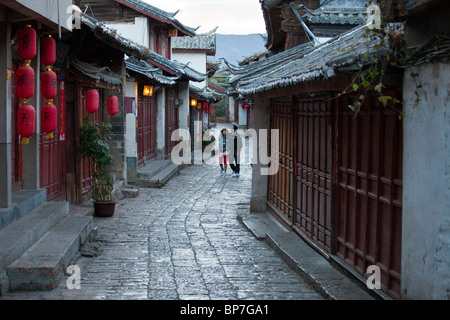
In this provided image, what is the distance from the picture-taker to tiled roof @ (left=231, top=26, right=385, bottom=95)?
581cm

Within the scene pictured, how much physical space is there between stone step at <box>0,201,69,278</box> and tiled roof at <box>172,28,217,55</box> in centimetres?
3364

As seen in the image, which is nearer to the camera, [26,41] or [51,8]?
[26,41]

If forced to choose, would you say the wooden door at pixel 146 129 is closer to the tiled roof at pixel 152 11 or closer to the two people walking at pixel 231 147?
the two people walking at pixel 231 147

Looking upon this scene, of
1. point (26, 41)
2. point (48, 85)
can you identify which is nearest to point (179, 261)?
point (48, 85)

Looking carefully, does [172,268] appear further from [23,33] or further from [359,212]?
[23,33]

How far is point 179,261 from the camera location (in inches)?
369

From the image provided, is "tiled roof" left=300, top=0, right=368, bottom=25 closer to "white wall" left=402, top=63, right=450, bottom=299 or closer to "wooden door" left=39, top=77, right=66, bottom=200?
"wooden door" left=39, top=77, right=66, bottom=200

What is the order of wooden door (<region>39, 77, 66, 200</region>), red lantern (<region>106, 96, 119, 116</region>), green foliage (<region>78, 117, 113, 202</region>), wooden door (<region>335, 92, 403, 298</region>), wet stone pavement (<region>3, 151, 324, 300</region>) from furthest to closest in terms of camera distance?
red lantern (<region>106, 96, 119, 116</region>) < green foliage (<region>78, 117, 113, 202</region>) < wooden door (<region>39, 77, 66, 200</region>) < wet stone pavement (<region>3, 151, 324, 300</region>) < wooden door (<region>335, 92, 403, 298</region>)

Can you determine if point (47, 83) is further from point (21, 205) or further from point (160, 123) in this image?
point (160, 123)

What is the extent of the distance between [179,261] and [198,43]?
35.4 metres

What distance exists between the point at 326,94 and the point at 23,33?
4.51 m

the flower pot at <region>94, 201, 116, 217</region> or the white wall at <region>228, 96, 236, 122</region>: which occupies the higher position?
the white wall at <region>228, 96, 236, 122</region>

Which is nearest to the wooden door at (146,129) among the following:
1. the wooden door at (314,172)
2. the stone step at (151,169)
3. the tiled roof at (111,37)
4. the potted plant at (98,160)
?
the stone step at (151,169)

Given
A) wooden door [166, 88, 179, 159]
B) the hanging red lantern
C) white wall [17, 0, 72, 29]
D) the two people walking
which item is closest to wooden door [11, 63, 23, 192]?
white wall [17, 0, 72, 29]
